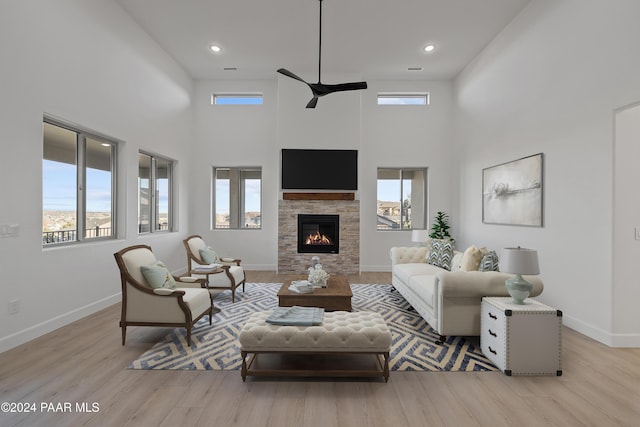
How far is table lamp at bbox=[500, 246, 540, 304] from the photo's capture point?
274cm

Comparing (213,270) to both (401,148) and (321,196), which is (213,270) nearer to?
(321,196)

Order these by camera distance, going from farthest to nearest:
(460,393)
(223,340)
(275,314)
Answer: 1. (223,340)
2. (275,314)
3. (460,393)

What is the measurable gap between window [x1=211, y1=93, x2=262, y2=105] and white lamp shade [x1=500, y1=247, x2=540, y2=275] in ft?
21.0

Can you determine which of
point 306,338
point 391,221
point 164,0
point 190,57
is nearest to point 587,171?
point 306,338

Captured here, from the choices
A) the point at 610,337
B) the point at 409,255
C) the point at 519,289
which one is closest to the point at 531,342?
the point at 519,289

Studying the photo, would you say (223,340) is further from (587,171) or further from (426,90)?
(426,90)

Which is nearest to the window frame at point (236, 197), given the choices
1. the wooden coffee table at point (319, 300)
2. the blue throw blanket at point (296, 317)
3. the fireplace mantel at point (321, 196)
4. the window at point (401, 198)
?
the fireplace mantel at point (321, 196)

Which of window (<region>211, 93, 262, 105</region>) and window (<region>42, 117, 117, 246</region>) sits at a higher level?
window (<region>211, 93, 262, 105</region>)

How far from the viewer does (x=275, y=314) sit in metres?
2.84

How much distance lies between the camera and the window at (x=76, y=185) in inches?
147

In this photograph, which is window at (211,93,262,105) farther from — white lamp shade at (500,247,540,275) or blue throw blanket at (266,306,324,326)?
white lamp shade at (500,247,540,275)

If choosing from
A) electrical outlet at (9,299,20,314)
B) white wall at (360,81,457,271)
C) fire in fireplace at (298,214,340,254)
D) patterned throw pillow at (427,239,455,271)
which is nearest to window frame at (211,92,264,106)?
white wall at (360,81,457,271)

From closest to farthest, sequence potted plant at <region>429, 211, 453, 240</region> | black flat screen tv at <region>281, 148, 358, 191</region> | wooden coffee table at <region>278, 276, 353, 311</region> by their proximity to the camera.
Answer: wooden coffee table at <region>278, 276, 353, 311</region> < black flat screen tv at <region>281, 148, 358, 191</region> < potted plant at <region>429, 211, 453, 240</region>

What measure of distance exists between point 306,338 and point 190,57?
6.14 meters
